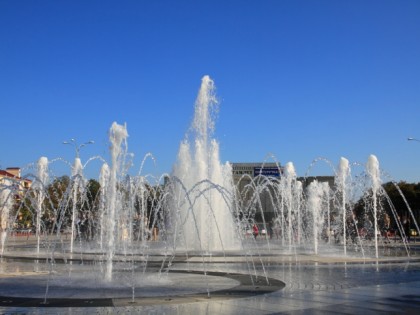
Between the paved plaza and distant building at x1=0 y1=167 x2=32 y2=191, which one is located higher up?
distant building at x1=0 y1=167 x2=32 y2=191

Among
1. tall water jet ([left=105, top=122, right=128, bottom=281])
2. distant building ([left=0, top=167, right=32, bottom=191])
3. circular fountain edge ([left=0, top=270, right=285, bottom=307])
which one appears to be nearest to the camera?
circular fountain edge ([left=0, top=270, right=285, bottom=307])

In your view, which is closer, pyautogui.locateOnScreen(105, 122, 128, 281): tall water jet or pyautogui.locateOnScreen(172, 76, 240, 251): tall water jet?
pyautogui.locateOnScreen(105, 122, 128, 281): tall water jet

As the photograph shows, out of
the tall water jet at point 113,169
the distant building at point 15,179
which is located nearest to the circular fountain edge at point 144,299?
the tall water jet at point 113,169

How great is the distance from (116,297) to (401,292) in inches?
233

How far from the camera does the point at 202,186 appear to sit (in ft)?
94.3

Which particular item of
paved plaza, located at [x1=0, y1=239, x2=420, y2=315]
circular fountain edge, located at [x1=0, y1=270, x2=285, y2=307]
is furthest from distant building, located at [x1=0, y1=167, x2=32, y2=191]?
A: circular fountain edge, located at [x1=0, y1=270, x2=285, y2=307]

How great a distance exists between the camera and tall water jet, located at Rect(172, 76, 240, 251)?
28.3 m

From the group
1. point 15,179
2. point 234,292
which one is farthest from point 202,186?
point 234,292

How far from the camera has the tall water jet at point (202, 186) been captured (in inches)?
1115

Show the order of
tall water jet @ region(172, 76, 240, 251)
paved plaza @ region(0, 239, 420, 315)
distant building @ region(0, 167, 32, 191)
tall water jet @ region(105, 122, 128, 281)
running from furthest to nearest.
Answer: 1. tall water jet @ region(172, 76, 240, 251)
2. distant building @ region(0, 167, 32, 191)
3. tall water jet @ region(105, 122, 128, 281)
4. paved plaza @ region(0, 239, 420, 315)

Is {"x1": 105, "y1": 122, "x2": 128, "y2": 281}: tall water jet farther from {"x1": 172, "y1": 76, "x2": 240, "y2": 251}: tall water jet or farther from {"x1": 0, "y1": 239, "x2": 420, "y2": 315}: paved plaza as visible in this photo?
{"x1": 172, "y1": 76, "x2": 240, "y2": 251}: tall water jet

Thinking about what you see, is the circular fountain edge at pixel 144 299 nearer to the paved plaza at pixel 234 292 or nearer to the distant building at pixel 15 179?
the paved plaza at pixel 234 292

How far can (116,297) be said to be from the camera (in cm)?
1022

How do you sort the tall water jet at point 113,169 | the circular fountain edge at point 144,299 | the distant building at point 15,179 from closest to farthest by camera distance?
the circular fountain edge at point 144,299
the tall water jet at point 113,169
the distant building at point 15,179
